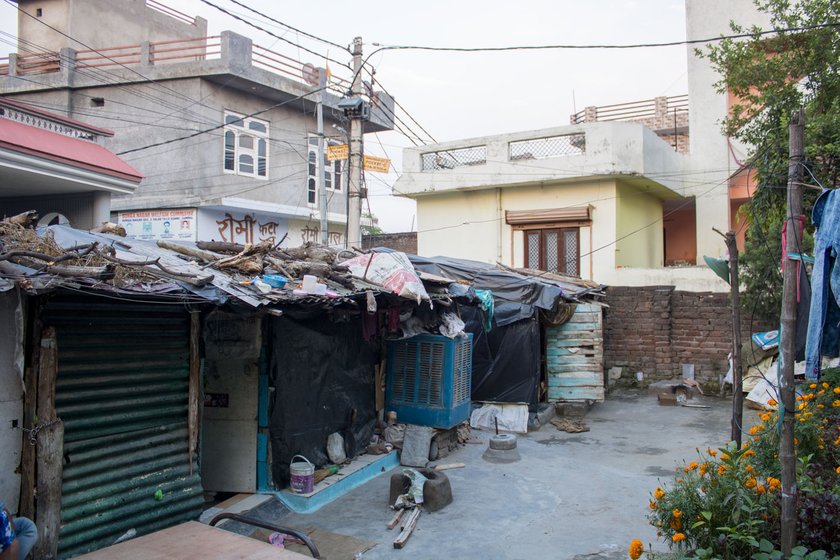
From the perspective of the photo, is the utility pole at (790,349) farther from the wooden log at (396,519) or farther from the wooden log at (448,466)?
the wooden log at (448,466)

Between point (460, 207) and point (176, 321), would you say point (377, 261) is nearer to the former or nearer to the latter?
point (176, 321)

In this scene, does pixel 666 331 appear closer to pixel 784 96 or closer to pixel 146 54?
pixel 784 96

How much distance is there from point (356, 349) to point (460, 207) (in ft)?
30.2

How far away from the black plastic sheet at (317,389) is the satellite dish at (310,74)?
44.6 feet

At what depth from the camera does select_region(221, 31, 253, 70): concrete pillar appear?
17469 millimetres

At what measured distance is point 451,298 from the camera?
9539mm

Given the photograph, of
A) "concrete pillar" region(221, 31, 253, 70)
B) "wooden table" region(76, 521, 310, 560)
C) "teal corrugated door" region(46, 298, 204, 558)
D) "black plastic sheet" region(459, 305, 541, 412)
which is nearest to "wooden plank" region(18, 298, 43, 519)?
"teal corrugated door" region(46, 298, 204, 558)

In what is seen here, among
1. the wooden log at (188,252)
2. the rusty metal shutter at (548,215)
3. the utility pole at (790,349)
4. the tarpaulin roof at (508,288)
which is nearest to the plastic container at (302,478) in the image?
the wooden log at (188,252)

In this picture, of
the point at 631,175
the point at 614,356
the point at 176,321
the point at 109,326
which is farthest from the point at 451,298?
the point at 631,175

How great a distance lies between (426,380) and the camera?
9.22 meters

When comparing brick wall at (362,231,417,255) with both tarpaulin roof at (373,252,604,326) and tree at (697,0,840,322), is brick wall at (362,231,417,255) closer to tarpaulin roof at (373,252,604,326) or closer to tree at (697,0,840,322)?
tarpaulin roof at (373,252,604,326)

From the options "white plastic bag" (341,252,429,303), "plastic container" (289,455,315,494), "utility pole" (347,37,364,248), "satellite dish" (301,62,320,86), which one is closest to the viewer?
"plastic container" (289,455,315,494)

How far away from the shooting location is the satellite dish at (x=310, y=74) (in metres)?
20.0

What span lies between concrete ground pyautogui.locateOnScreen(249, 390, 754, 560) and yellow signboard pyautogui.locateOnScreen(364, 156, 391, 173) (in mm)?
5975
